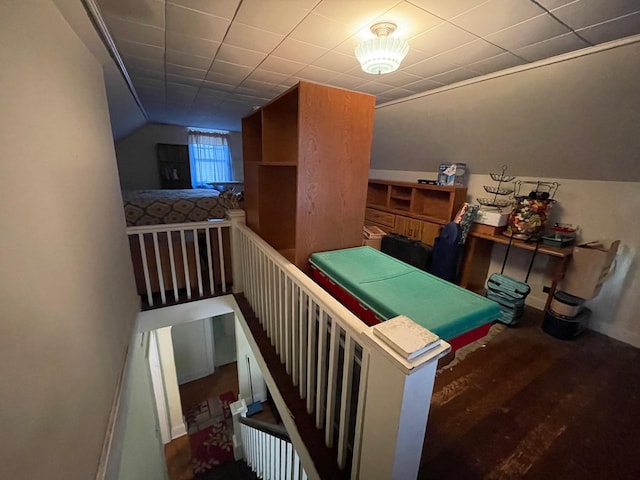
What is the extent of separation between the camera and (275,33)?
1.74 meters

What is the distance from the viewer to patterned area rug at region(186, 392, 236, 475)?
3.31m

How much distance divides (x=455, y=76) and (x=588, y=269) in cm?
201

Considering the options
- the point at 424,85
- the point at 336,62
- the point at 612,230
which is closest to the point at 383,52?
the point at 336,62

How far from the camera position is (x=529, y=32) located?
1584 millimetres

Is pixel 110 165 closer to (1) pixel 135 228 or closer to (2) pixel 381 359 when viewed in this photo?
(1) pixel 135 228

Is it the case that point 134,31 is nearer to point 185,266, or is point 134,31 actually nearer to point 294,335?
point 185,266

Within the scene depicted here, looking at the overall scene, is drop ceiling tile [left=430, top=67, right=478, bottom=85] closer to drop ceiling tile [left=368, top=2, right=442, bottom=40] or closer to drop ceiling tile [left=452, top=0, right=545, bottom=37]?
drop ceiling tile [left=452, top=0, right=545, bottom=37]

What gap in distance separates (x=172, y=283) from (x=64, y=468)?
180 cm

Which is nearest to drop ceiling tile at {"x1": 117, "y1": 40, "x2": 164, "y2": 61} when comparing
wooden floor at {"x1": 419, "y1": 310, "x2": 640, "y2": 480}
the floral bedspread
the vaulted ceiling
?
the vaulted ceiling

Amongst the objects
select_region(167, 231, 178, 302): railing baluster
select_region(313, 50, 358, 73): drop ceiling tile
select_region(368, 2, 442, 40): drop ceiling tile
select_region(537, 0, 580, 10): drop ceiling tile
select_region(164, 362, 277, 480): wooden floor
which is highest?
select_region(313, 50, 358, 73): drop ceiling tile

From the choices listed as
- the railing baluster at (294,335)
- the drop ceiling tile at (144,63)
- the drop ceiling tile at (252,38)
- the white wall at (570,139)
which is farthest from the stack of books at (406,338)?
the drop ceiling tile at (144,63)

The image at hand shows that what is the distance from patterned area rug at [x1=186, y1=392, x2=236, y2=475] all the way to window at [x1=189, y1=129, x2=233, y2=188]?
4.95 meters

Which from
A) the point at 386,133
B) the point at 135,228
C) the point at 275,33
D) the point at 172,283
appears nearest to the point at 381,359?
the point at 275,33

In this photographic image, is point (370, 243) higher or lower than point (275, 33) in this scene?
lower
